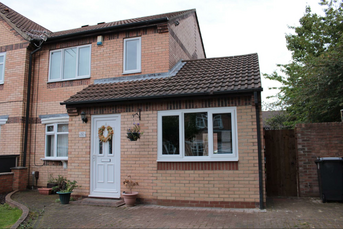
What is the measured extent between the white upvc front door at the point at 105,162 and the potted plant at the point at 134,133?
78cm

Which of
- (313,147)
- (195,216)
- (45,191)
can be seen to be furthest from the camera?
(45,191)

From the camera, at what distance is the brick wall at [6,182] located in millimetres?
10367

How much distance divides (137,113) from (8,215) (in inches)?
168

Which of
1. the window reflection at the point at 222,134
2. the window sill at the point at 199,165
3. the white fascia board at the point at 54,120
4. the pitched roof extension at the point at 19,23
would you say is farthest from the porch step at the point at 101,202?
the pitched roof extension at the point at 19,23

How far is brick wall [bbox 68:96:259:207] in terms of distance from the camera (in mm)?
7152

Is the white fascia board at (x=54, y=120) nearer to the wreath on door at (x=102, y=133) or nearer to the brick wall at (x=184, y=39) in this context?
the wreath on door at (x=102, y=133)

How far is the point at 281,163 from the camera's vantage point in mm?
8773

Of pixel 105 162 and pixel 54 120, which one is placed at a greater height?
pixel 54 120

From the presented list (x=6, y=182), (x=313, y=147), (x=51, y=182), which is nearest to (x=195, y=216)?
(x=313, y=147)

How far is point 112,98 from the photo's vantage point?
8.37m

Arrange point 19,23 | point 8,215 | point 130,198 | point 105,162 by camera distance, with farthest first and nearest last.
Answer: point 19,23 < point 105,162 < point 130,198 < point 8,215

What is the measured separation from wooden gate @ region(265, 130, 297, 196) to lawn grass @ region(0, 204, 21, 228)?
7160 mm

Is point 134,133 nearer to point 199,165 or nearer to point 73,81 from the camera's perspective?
point 199,165

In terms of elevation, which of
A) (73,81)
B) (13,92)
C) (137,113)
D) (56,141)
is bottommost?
(56,141)
